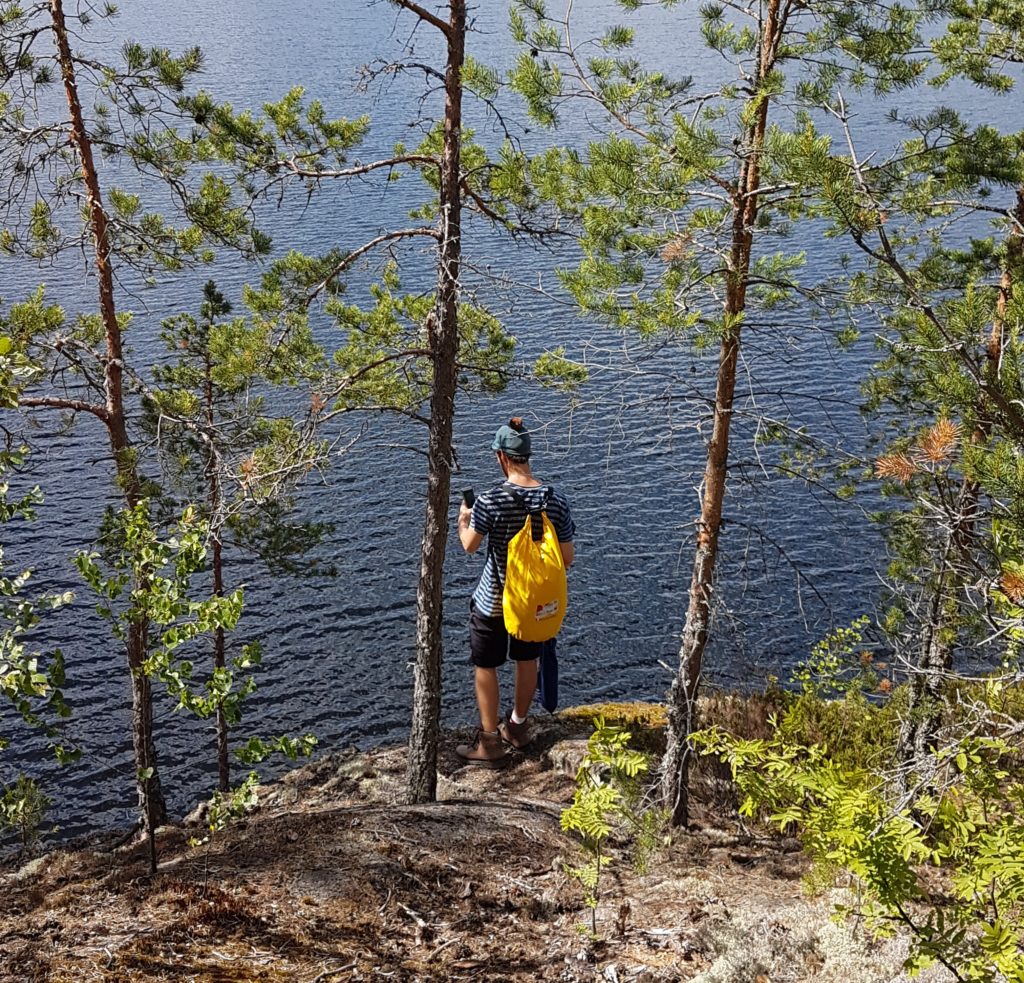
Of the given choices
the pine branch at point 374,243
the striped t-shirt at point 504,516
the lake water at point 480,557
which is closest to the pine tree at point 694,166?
the pine branch at point 374,243

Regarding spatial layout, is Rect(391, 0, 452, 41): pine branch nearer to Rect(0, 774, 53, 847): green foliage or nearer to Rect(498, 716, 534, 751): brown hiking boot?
Rect(0, 774, 53, 847): green foliage

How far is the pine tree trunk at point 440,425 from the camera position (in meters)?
7.12

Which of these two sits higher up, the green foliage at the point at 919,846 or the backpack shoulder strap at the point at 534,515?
the backpack shoulder strap at the point at 534,515

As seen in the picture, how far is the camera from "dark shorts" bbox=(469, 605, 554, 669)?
812 cm

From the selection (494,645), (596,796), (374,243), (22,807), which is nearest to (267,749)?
(596,796)

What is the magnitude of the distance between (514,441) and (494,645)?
70.7 inches

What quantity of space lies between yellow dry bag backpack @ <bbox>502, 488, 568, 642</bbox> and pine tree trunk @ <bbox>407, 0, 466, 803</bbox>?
0.57m

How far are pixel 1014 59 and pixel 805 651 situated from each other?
9.40 metres

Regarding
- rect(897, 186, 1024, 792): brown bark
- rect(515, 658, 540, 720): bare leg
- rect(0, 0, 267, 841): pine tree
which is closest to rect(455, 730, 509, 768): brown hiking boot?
rect(515, 658, 540, 720): bare leg

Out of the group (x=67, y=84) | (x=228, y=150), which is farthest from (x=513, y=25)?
(x=67, y=84)

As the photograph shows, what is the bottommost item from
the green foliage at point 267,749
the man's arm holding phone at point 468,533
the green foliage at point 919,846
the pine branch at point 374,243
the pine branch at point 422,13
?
the green foliage at point 267,749

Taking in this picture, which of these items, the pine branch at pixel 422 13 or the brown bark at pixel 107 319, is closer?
the pine branch at pixel 422 13

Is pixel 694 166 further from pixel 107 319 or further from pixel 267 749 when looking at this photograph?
pixel 107 319

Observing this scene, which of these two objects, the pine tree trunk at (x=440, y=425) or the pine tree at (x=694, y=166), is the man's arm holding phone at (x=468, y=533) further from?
the pine tree at (x=694, y=166)
